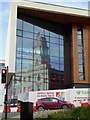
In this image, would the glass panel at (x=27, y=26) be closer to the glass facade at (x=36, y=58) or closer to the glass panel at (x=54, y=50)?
the glass facade at (x=36, y=58)

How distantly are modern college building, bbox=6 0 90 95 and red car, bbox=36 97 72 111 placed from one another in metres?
7.57

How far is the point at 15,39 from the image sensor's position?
42.5 metres

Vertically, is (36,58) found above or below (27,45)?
below

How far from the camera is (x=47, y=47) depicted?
46719mm

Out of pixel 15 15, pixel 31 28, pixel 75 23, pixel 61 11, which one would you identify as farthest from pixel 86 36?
pixel 15 15

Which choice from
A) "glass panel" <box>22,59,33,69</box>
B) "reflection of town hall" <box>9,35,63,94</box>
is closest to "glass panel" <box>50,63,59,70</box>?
"reflection of town hall" <box>9,35,63,94</box>

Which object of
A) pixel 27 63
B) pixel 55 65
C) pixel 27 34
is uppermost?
pixel 27 34

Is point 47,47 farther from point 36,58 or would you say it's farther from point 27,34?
point 27,34

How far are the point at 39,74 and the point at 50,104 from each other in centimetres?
1059

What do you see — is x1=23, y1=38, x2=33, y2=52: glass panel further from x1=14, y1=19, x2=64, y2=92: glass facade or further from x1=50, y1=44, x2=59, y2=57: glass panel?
x1=50, y1=44, x2=59, y2=57: glass panel

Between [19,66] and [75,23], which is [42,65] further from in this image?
[75,23]

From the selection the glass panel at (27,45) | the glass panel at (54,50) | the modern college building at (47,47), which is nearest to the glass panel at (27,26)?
the modern college building at (47,47)

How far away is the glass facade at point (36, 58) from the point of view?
143ft

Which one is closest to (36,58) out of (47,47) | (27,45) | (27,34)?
(27,45)
